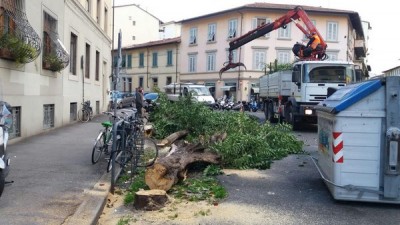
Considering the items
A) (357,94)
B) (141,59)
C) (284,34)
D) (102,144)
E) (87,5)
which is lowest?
(102,144)

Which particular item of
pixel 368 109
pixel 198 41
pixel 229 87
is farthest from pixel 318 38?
pixel 198 41

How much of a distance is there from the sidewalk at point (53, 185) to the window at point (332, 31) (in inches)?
1514

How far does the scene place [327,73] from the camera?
1616 cm

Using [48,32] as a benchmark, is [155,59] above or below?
above

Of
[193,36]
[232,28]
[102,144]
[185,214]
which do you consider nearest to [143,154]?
[102,144]

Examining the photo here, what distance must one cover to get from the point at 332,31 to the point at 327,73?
102 feet

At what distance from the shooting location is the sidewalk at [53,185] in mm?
5344

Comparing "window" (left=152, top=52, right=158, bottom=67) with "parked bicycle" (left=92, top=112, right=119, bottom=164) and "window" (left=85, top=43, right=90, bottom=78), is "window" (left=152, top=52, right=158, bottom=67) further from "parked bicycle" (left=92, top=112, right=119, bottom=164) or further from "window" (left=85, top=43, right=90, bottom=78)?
"parked bicycle" (left=92, top=112, right=119, bottom=164)

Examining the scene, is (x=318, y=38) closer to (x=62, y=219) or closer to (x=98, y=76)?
(x=98, y=76)

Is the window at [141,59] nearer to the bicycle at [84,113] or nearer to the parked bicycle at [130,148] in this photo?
the bicycle at [84,113]

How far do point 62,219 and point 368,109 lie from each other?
4202mm

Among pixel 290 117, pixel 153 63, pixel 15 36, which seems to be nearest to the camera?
pixel 15 36

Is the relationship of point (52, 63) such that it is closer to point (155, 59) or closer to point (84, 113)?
point (84, 113)

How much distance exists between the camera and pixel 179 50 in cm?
5250
